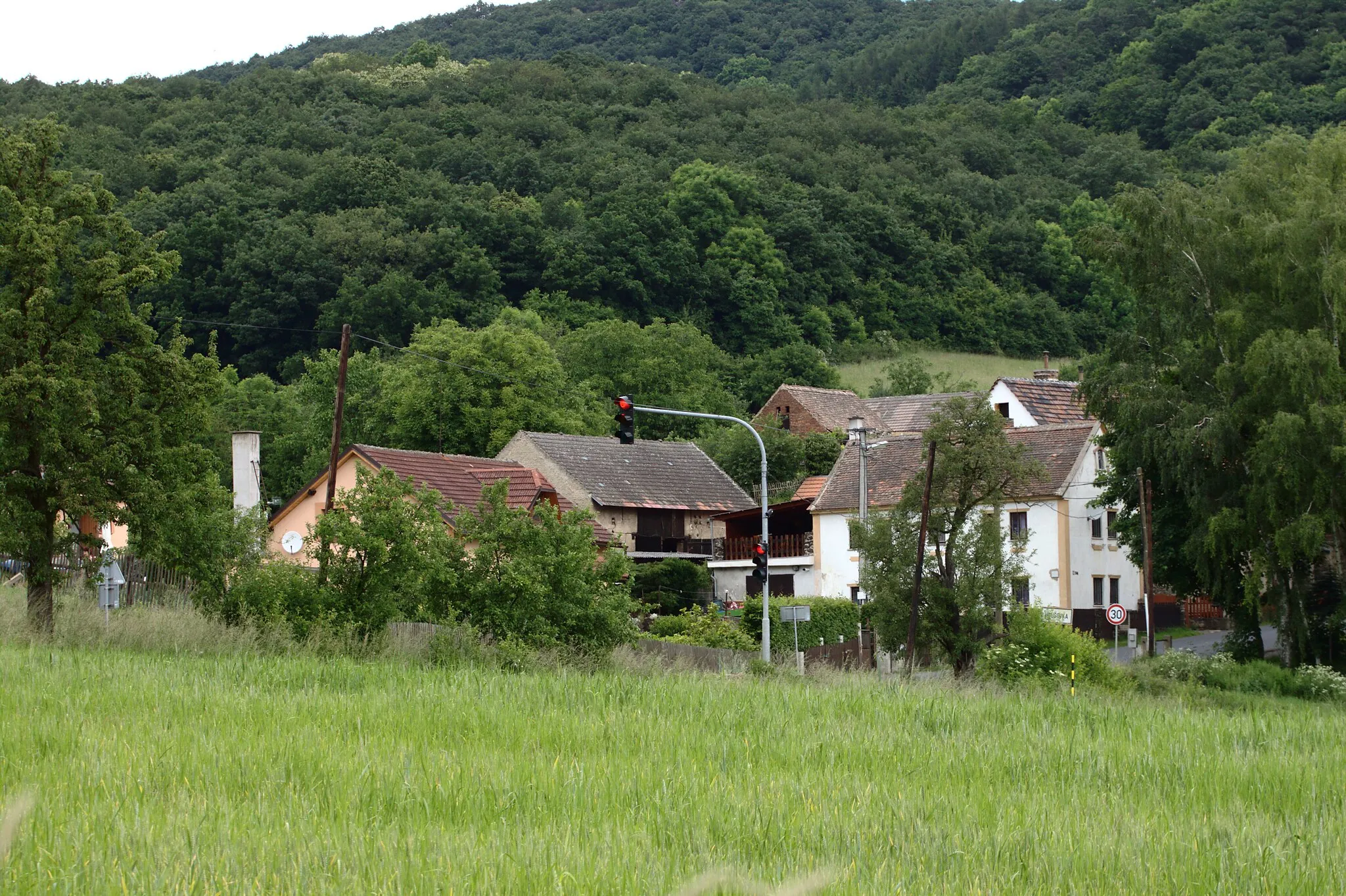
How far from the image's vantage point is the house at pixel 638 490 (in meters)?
62.0

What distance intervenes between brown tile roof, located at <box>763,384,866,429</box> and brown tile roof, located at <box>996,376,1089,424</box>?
12749mm

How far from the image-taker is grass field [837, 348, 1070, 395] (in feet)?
338

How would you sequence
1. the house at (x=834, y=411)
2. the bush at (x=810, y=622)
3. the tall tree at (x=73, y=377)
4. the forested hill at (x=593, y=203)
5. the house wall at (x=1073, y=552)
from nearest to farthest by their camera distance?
the tall tree at (x=73, y=377)
the bush at (x=810, y=622)
the house wall at (x=1073, y=552)
the house at (x=834, y=411)
the forested hill at (x=593, y=203)

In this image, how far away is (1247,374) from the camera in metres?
36.5

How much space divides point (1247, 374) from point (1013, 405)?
32.4 meters

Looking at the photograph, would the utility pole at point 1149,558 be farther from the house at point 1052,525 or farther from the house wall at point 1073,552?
the house wall at point 1073,552

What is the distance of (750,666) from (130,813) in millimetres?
16263

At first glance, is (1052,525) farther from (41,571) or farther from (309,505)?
(41,571)

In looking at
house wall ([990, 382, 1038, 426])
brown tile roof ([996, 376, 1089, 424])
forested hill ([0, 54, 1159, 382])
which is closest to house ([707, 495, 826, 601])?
house wall ([990, 382, 1038, 426])

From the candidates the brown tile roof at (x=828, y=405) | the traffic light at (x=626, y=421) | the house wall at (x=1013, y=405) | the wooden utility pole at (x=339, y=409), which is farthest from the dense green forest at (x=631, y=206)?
the wooden utility pole at (x=339, y=409)

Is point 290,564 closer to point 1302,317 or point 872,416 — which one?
point 1302,317

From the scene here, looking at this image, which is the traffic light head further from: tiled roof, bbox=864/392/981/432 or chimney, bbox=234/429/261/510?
tiled roof, bbox=864/392/981/432

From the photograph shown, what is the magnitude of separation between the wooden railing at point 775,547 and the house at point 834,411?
14827mm

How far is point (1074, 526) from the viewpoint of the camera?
55.6 m
